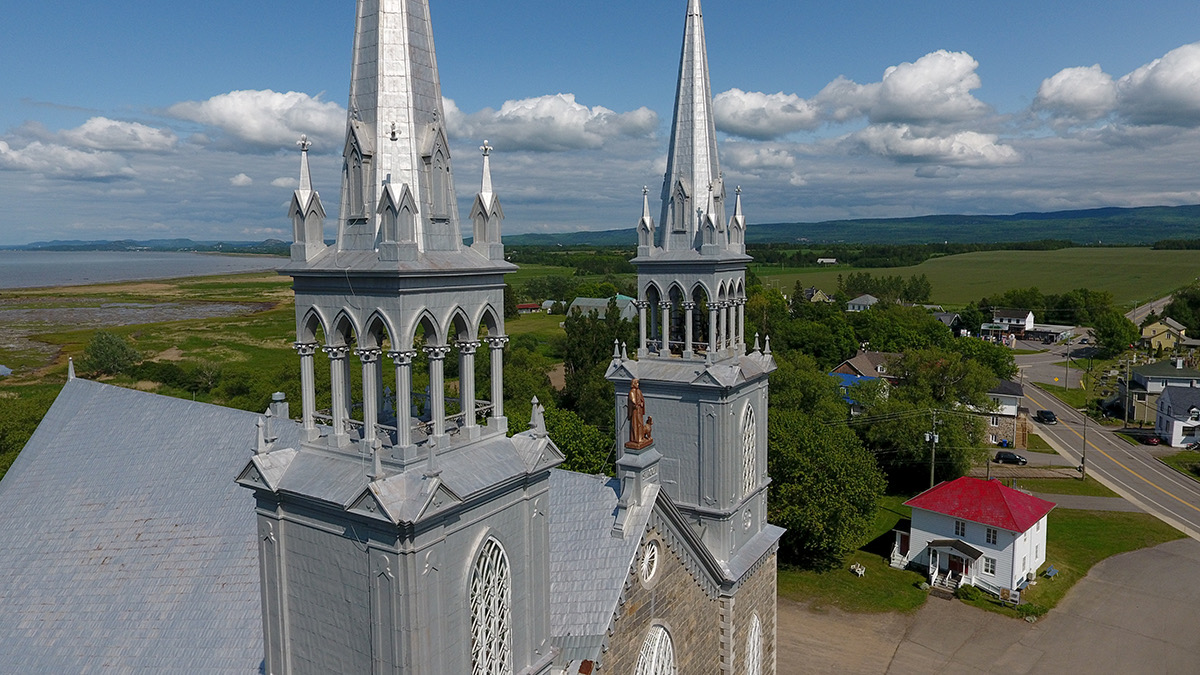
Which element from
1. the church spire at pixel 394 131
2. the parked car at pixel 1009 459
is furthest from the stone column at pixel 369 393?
the parked car at pixel 1009 459

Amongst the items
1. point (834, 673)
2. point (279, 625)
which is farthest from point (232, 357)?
point (279, 625)

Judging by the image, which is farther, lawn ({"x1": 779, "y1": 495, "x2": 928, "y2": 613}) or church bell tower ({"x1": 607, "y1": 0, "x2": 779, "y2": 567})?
lawn ({"x1": 779, "y1": 495, "x2": 928, "y2": 613})

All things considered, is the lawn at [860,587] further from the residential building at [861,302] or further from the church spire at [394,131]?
the residential building at [861,302]

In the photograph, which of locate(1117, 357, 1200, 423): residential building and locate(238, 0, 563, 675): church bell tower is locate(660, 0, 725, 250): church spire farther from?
→ locate(1117, 357, 1200, 423): residential building

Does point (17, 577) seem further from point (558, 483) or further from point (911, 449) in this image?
point (911, 449)

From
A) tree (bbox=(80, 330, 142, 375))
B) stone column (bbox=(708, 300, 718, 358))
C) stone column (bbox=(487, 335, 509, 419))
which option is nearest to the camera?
stone column (bbox=(487, 335, 509, 419))

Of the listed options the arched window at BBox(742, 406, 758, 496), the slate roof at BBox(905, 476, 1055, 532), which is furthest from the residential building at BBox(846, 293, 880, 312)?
the arched window at BBox(742, 406, 758, 496)
